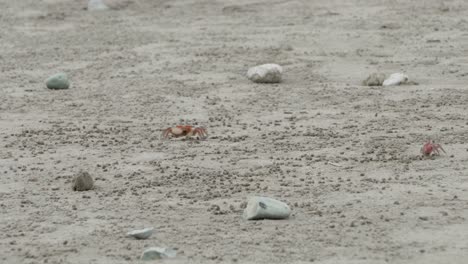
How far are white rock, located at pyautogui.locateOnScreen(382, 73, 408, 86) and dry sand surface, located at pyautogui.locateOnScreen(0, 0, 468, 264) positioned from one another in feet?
0.57

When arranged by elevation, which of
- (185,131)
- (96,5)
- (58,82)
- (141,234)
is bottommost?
(96,5)

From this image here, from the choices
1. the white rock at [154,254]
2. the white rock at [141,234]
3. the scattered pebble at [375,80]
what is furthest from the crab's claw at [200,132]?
the white rock at [154,254]

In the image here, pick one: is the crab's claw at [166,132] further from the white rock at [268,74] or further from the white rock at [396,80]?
the white rock at [396,80]

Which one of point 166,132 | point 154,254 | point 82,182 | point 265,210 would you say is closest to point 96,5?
point 166,132

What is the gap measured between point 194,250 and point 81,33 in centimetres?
703

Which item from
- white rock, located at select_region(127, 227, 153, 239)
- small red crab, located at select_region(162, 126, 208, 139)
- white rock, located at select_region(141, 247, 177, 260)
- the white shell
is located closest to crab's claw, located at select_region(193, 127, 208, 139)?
small red crab, located at select_region(162, 126, 208, 139)

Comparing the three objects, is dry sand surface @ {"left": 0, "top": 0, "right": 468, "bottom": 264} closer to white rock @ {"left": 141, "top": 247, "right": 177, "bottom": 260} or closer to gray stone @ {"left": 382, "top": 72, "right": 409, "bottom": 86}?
white rock @ {"left": 141, "top": 247, "right": 177, "bottom": 260}

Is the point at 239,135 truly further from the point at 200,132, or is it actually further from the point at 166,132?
the point at 166,132

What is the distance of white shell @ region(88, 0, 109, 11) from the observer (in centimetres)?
1291

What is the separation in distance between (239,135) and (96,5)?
6.53m

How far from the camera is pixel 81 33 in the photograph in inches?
444

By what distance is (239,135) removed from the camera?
6812 millimetres

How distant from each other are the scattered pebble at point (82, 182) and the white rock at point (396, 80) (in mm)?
3220

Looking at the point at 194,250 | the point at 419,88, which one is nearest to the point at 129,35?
the point at 419,88
